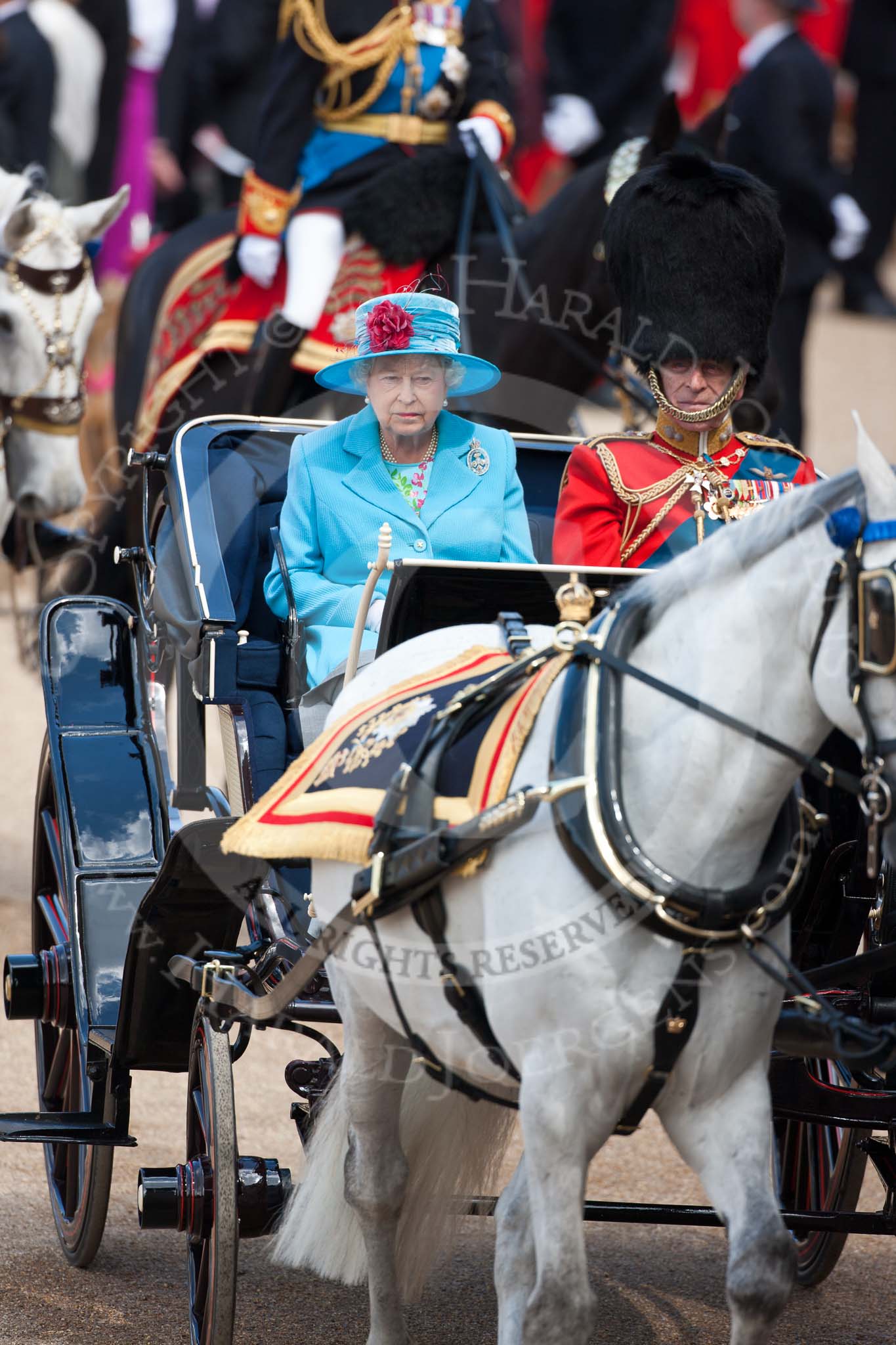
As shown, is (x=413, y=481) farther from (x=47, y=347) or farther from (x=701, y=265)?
(x=47, y=347)

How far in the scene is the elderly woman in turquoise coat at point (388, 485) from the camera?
311 cm

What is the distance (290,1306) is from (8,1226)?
0.63 m

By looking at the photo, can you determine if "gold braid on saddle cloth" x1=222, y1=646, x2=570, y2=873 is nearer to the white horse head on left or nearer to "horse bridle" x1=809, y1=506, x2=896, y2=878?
"horse bridle" x1=809, y1=506, x2=896, y2=878

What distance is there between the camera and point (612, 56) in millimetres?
13109

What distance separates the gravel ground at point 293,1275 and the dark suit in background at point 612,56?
31.6 feet

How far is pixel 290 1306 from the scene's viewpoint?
3312 mm

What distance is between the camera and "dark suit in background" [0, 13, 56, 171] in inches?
395

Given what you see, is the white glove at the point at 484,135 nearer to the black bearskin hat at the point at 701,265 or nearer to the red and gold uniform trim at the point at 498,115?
the red and gold uniform trim at the point at 498,115

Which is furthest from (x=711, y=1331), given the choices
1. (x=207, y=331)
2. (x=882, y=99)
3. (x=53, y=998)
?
(x=882, y=99)

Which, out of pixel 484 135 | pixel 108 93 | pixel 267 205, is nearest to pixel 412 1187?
pixel 484 135

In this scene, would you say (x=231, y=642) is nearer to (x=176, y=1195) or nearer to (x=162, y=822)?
(x=162, y=822)

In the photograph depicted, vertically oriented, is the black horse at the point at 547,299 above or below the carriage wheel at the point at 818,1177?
above

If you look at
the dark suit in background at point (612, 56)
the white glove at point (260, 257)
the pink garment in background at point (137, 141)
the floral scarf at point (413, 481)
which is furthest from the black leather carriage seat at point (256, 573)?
the dark suit in background at point (612, 56)

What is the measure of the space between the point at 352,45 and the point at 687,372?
10.6 ft
